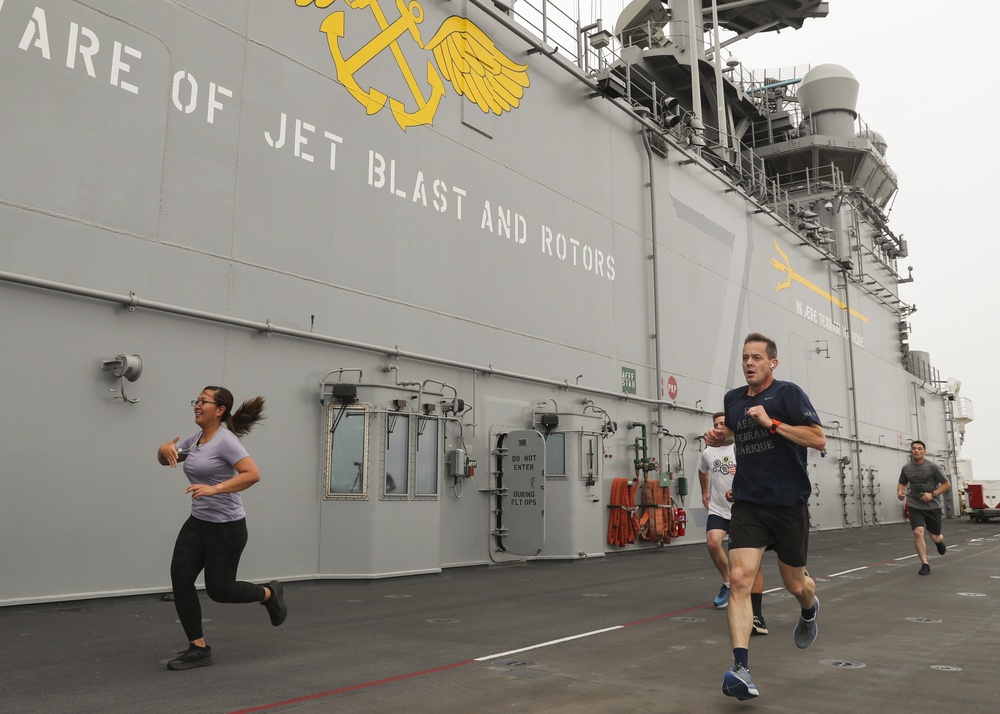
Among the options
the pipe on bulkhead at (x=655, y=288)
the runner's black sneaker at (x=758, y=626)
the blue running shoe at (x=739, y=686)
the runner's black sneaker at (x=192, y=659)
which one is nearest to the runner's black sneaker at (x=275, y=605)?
the runner's black sneaker at (x=192, y=659)

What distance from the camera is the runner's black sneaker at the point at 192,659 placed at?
4.74 m

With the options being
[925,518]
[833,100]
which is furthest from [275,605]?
[833,100]

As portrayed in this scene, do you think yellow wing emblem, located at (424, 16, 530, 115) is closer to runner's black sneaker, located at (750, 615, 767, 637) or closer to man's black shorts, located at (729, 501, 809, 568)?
runner's black sneaker, located at (750, 615, 767, 637)

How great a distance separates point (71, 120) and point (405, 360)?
4922mm

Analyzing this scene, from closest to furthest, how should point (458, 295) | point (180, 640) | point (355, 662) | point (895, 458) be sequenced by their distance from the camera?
point (355, 662), point (180, 640), point (458, 295), point (895, 458)

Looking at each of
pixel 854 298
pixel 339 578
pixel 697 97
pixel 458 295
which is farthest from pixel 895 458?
pixel 339 578

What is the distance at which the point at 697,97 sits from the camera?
2089 cm

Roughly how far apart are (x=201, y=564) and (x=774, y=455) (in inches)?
139

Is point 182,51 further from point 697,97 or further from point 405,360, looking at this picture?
point 697,97

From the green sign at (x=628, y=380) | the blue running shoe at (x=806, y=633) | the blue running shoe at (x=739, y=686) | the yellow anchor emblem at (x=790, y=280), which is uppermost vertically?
the yellow anchor emblem at (x=790, y=280)

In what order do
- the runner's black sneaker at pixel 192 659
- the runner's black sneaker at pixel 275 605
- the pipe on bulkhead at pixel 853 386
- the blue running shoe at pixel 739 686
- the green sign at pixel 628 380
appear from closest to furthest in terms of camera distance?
the blue running shoe at pixel 739 686, the runner's black sneaker at pixel 192 659, the runner's black sneaker at pixel 275 605, the green sign at pixel 628 380, the pipe on bulkhead at pixel 853 386

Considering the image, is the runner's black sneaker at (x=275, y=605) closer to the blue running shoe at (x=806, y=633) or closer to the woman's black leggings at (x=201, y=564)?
the woman's black leggings at (x=201, y=564)

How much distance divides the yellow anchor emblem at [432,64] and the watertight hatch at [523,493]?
5000mm

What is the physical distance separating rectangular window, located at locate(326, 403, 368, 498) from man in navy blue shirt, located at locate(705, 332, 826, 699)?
226 inches
